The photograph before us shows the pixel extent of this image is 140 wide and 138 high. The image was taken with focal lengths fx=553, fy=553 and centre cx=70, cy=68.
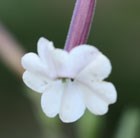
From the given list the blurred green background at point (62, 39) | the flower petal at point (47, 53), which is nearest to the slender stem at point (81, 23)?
the flower petal at point (47, 53)

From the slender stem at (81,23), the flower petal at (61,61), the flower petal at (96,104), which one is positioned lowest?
the flower petal at (96,104)

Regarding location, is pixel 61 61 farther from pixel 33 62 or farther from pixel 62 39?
pixel 62 39

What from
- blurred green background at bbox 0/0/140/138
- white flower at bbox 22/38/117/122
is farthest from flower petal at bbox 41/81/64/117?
blurred green background at bbox 0/0/140/138

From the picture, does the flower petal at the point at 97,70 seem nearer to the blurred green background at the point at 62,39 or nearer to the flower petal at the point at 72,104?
the flower petal at the point at 72,104

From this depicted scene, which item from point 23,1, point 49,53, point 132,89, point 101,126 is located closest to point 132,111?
point 101,126

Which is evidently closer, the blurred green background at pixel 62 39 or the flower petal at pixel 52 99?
the flower petal at pixel 52 99

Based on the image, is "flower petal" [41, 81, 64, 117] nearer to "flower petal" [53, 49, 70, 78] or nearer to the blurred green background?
"flower petal" [53, 49, 70, 78]

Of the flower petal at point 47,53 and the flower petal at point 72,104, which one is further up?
the flower petal at point 47,53
